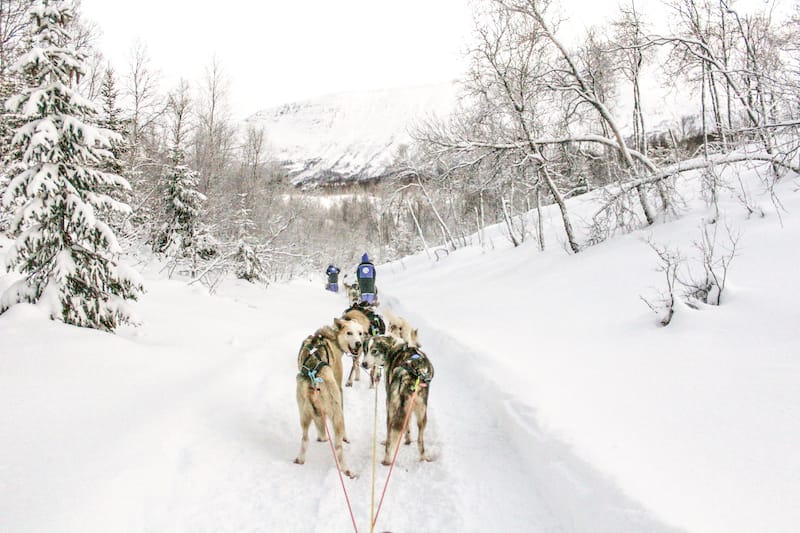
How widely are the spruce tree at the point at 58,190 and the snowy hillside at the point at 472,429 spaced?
0.57 meters

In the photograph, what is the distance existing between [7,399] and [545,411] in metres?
5.28

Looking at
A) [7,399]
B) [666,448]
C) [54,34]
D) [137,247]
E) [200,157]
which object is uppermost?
[200,157]

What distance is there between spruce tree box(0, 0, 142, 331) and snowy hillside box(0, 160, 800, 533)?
1.86ft

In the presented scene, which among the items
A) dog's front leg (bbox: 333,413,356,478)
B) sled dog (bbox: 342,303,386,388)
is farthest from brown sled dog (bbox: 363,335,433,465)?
sled dog (bbox: 342,303,386,388)

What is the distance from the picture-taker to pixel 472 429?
453 cm

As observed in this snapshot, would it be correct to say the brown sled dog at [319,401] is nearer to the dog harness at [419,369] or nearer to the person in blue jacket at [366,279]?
the dog harness at [419,369]

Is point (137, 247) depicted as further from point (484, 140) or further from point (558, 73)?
point (558, 73)

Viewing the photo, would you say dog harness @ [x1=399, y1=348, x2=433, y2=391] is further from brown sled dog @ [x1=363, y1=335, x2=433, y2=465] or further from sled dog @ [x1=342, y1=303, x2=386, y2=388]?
sled dog @ [x1=342, y1=303, x2=386, y2=388]

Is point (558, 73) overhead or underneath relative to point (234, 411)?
overhead

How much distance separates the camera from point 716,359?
4.25 m

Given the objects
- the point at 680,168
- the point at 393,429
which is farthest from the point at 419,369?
the point at 680,168

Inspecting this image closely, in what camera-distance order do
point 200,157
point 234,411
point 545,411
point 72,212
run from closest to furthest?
1. point 545,411
2. point 234,411
3. point 72,212
4. point 200,157

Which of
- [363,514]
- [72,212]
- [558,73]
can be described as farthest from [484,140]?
[363,514]

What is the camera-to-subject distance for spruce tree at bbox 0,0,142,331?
5.61 meters
